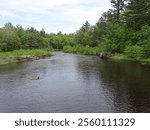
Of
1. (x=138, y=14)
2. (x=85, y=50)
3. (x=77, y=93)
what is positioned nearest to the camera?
(x=77, y=93)

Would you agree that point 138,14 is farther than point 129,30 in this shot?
No

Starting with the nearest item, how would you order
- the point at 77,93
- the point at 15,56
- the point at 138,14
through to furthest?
the point at 77,93 < the point at 138,14 < the point at 15,56

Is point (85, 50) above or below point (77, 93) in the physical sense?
above

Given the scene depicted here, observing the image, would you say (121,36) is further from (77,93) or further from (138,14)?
(77,93)

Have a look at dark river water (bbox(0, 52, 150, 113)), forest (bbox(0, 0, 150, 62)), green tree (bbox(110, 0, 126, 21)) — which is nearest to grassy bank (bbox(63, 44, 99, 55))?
forest (bbox(0, 0, 150, 62))

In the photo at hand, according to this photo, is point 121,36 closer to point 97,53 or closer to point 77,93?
point 97,53

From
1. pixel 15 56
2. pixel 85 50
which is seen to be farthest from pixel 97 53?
pixel 15 56

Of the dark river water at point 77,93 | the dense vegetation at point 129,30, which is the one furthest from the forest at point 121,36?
the dark river water at point 77,93

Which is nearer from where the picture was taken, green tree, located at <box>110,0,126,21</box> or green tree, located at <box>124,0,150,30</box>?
green tree, located at <box>124,0,150,30</box>

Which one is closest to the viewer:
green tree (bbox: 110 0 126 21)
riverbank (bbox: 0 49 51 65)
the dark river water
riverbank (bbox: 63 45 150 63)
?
the dark river water

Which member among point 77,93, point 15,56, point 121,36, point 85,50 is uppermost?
point 121,36

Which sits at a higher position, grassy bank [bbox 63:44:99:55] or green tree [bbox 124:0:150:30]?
green tree [bbox 124:0:150:30]

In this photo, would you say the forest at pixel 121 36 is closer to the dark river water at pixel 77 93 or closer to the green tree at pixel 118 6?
the green tree at pixel 118 6

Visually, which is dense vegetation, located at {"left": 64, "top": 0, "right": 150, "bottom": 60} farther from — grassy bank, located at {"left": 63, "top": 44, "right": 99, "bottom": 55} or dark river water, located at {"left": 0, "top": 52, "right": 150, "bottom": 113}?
dark river water, located at {"left": 0, "top": 52, "right": 150, "bottom": 113}
